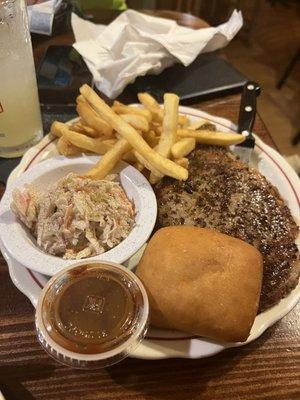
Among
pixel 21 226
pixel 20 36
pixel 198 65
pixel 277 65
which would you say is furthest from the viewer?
pixel 277 65

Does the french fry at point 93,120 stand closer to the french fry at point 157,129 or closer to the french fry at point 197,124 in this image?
the french fry at point 157,129

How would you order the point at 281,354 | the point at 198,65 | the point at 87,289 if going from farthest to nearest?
the point at 198,65, the point at 281,354, the point at 87,289

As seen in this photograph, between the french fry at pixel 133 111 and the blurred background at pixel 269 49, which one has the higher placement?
the french fry at pixel 133 111

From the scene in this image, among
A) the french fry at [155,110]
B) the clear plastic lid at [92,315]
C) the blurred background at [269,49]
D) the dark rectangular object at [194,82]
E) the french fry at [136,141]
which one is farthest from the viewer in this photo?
the blurred background at [269,49]

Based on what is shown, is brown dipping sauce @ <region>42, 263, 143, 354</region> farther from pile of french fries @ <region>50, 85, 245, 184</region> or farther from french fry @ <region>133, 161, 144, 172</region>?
french fry @ <region>133, 161, 144, 172</region>

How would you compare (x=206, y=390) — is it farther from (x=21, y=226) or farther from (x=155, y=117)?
(x=155, y=117)

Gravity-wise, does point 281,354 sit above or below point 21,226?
below

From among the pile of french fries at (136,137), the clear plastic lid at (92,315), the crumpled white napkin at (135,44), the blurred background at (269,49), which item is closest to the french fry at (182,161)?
the pile of french fries at (136,137)

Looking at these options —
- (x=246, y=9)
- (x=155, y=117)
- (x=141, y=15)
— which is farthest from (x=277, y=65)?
(x=155, y=117)
